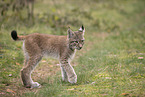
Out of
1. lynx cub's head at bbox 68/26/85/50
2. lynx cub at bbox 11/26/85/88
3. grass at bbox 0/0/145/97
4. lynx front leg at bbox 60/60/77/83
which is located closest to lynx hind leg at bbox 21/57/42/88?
lynx cub at bbox 11/26/85/88

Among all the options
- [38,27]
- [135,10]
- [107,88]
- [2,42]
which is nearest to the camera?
[107,88]

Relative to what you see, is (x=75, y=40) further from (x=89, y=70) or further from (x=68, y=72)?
(x=89, y=70)

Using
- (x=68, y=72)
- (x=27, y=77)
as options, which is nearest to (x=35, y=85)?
(x=27, y=77)

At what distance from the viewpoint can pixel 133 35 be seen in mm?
10273

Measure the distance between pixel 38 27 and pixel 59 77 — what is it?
14.8 feet

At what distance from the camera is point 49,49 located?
5.60m

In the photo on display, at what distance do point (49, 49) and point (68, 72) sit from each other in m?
0.84

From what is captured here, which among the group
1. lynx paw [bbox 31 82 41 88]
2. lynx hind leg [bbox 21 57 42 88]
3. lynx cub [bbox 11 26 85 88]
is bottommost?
lynx paw [bbox 31 82 41 88]

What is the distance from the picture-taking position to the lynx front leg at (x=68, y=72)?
16.8 feet

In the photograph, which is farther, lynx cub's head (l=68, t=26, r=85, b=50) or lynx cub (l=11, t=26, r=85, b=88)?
lynx cub's head (l=68, t=26, r=85, b=50)

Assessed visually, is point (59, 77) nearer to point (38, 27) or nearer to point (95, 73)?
point (95, 73)

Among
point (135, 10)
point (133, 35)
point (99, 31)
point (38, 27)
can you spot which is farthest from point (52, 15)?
point (135, 10)

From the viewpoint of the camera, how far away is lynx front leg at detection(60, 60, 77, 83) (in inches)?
202

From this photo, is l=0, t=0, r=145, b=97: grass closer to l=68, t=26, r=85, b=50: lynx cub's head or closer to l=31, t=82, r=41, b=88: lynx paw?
l=31, t=82, r=41, b=88: lynx paw
